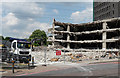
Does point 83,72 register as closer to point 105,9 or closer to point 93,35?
point 93,35

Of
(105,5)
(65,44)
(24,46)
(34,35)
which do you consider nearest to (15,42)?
(24,46)

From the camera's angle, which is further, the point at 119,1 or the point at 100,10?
the point at 100,10

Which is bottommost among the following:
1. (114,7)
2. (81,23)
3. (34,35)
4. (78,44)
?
(78,44)

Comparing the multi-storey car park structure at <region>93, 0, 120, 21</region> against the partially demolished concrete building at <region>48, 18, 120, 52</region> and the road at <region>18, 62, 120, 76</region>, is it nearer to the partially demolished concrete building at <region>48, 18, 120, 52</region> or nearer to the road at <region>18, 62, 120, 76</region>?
the partially demolished concrete building at <region>48, 18, 120, 52</region>

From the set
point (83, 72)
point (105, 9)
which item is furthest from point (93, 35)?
point (83, 72)

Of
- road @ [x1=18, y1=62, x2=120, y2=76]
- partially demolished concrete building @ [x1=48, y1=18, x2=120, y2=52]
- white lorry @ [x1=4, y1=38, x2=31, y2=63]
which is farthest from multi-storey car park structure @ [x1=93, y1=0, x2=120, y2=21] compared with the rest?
white lorry @ [x1=4, y1=38, x2=31, y2=63]

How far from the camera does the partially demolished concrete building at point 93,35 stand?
57647 mm

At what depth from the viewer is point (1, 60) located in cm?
2156

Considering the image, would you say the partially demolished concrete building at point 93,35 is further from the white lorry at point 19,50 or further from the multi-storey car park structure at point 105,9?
the white lorry at point 19,50

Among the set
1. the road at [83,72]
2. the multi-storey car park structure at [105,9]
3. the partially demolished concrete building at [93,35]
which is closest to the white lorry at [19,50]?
the road at [83,72]

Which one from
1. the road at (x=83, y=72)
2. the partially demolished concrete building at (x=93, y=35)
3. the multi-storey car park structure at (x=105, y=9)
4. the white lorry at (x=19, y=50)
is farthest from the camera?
the multi-storey car park structure at (x=105, y=9)

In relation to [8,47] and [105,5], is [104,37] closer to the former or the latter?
[105,5]

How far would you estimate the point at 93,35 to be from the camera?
232 ft

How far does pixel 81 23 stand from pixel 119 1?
22.3m
